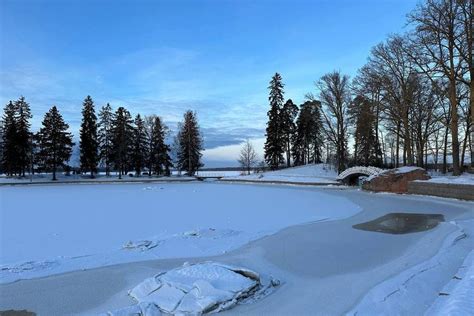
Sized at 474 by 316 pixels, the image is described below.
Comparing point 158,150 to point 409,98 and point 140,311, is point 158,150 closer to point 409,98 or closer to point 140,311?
point 409,98

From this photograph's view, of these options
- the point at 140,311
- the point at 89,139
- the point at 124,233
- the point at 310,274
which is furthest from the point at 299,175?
the point at 140,311

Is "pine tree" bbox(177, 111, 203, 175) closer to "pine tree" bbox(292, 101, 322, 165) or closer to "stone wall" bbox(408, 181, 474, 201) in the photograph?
"pine tree" bbox(292, 101, 322, 165)

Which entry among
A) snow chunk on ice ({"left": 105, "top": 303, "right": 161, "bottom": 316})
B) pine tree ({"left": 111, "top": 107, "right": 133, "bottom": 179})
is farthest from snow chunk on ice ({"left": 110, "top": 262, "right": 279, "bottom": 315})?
pine tree ({"left": 111, "top": 107, "right": 133, "bottom": 179})

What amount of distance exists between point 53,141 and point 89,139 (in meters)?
4.93

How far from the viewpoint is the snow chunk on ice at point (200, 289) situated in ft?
16.0

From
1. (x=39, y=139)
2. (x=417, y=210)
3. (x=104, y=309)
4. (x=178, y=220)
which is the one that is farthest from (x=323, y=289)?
(x=39, y=139)

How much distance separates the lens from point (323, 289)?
18.5 ft

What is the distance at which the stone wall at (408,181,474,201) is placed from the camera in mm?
17922

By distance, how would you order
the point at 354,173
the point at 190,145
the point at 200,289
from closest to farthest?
the point at 200,289 < the point at 354,173 < the point at 190,145

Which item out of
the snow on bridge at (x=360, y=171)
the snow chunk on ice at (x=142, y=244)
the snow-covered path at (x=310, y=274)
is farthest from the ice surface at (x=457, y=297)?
the snow on bridge at (x=360, y=171)

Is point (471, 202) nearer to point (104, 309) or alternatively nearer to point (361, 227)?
point (361, 227)

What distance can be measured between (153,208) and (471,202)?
564 inches

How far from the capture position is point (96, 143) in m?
56.8

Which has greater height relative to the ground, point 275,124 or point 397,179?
point 275,124
